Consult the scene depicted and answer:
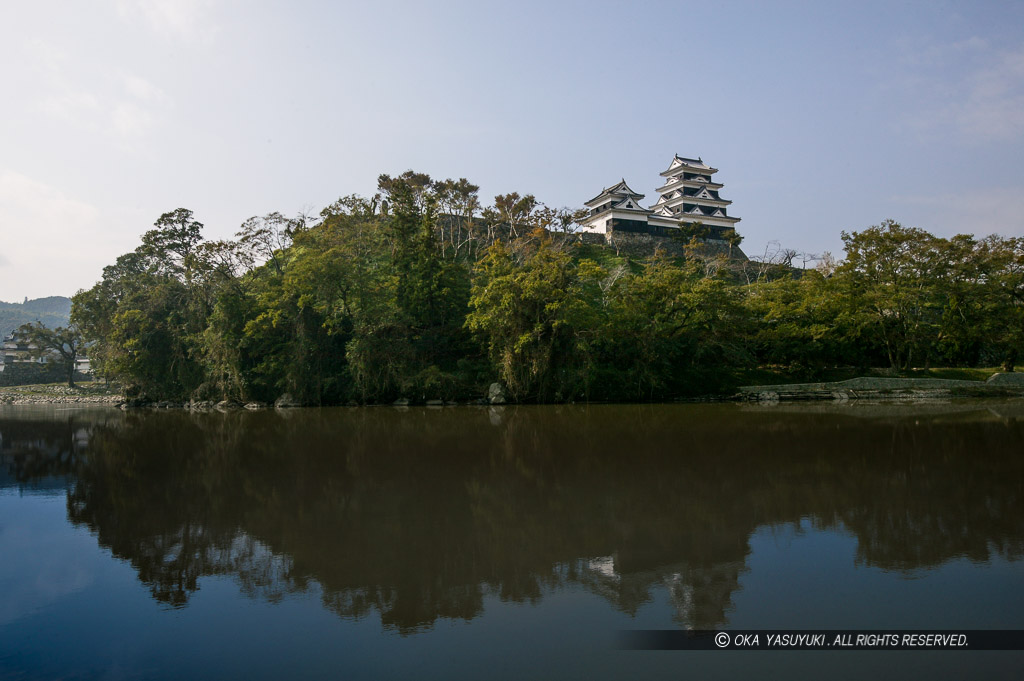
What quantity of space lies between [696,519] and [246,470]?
578 cm

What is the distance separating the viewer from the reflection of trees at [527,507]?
158 inches

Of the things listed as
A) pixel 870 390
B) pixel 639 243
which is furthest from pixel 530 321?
pixel 639 243

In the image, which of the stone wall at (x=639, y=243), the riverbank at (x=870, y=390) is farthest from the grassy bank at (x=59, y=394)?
the stone wall at (x=639, y=243)

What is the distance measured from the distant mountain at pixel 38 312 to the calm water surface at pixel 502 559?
308ft

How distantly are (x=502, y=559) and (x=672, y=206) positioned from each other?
4077cm

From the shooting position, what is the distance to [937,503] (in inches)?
222

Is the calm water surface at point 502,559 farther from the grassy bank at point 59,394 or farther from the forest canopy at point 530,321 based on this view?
the grassy bank at point 59,394

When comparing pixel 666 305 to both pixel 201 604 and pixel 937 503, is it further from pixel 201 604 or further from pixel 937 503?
pixel 201 604

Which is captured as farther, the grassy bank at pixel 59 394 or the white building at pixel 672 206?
the white building at pixel 672 206

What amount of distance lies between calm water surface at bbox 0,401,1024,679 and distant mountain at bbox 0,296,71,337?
308 ft

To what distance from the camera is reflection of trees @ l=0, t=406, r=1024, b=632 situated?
401 cm

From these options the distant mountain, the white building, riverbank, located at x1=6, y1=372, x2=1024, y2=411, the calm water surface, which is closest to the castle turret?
the white building

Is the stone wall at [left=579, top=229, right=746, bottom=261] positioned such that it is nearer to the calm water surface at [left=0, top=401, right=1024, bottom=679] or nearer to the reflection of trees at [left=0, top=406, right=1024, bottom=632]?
the reflection of trees at [left=0, top=406, right=1024, bottom=632]

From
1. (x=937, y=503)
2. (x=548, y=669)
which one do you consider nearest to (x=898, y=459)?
(x=937, y=503)
